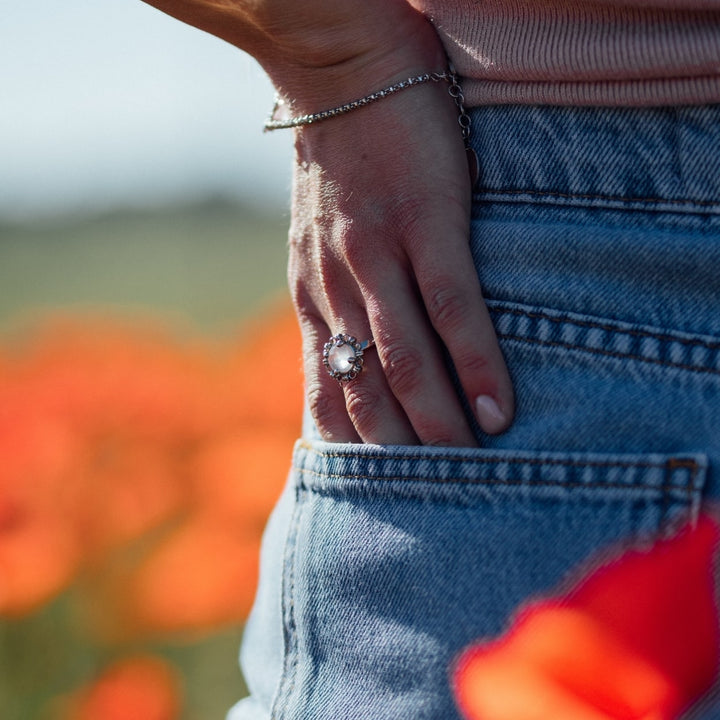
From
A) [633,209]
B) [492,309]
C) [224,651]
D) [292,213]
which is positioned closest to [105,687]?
[224,651]

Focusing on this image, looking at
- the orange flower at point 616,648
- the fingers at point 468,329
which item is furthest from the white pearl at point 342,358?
the orange flower at point 616,648

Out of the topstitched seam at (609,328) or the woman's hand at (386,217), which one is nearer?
the topstitched seam at (609,328)

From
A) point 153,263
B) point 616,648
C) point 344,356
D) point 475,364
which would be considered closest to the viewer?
point 616,648

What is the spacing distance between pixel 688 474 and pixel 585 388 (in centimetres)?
13

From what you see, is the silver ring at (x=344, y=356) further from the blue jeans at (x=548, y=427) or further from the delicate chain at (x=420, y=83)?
the delicate chain at (x=420, y=83)

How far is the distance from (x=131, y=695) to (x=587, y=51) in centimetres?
194

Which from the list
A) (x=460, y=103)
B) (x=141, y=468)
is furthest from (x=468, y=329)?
(x=141, y=468)

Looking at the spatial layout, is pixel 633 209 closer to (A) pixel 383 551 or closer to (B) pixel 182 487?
(A) pixel 383 551

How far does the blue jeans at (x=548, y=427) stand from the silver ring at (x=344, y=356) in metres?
0.09

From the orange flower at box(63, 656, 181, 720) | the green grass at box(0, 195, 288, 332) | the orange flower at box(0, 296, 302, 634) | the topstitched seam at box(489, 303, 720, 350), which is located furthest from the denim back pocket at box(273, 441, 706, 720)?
the green grass at box(0, 195, 288, 332)

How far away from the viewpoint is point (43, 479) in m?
2.56

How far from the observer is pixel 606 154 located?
0.91 metres

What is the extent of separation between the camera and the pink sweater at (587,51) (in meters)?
0.84

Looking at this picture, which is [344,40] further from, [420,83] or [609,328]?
[609,328]
